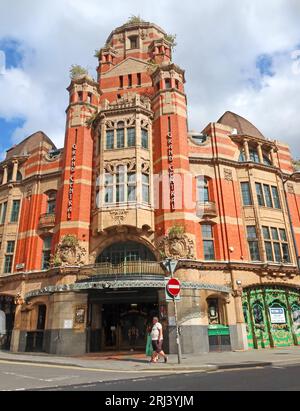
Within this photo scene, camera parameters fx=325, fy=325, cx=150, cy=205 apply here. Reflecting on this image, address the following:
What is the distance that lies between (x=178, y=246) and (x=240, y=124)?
15.1 metres

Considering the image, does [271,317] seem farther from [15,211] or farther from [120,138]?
[15,211]

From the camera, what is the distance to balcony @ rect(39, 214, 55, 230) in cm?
2645

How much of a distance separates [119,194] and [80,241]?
4.46m

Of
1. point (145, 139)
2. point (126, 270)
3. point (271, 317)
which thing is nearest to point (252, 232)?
point (271, 317)

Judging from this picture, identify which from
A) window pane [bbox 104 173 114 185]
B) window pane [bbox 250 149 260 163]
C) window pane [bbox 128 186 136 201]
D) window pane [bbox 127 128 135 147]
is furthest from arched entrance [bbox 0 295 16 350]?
window pane [bbox 250 149 260 163]

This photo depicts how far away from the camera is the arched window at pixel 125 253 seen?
23.6 metres

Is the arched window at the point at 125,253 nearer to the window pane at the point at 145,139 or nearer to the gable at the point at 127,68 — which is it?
the window pane at the point at 145,139

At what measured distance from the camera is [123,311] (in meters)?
22.6

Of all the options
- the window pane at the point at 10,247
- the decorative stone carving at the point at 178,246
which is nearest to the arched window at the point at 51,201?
the window pane at the point at 10,247

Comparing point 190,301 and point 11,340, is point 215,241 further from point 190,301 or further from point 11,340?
point 11,340

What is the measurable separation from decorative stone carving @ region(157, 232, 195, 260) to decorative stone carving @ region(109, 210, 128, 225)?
346 centimetres

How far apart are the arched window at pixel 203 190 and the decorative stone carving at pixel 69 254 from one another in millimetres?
9759

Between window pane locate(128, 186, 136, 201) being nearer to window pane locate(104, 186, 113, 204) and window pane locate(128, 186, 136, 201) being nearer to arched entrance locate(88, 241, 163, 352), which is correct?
window pane locate(104, 186, 113, 204)
